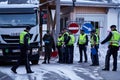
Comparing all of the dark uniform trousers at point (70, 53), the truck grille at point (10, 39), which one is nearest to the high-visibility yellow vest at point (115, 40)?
the truck grille at point (10, 39)

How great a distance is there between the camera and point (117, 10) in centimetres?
3856

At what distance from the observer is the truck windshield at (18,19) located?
21.9 meters

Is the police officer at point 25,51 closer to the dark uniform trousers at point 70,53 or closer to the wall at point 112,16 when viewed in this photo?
the dark uniform trousers at point 70,53

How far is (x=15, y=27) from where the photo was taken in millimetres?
21734

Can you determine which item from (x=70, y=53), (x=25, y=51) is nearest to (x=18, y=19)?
(x=70, y=53)

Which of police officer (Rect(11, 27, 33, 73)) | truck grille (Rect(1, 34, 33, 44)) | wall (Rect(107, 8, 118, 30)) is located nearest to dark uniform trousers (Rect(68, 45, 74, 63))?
truck grille (Rect(1, 34, 33, 44))

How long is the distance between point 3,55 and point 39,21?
2.67 m

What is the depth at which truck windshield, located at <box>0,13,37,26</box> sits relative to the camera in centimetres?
2189

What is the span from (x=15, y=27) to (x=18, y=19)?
503 mm

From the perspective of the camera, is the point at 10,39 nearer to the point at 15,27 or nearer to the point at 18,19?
the point at 15,27

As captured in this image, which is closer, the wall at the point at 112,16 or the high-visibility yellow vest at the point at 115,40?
the high-visibility yellow vest at the point at 115,40

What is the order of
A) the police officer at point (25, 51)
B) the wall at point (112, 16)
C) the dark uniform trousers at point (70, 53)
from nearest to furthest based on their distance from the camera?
the police officer at point (25, 51) → the dark uniform trousers at point (70, 53) → the wall at point (112, 16)

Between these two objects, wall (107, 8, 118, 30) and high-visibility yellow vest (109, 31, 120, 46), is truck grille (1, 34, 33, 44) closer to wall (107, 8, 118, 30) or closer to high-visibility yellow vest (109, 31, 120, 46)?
high-visibility yellow vest (109, 31, 120, 46)

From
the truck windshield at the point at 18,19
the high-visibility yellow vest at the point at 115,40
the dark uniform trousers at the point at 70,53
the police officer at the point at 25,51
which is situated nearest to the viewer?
Result: the police officer at the point at 25,51
